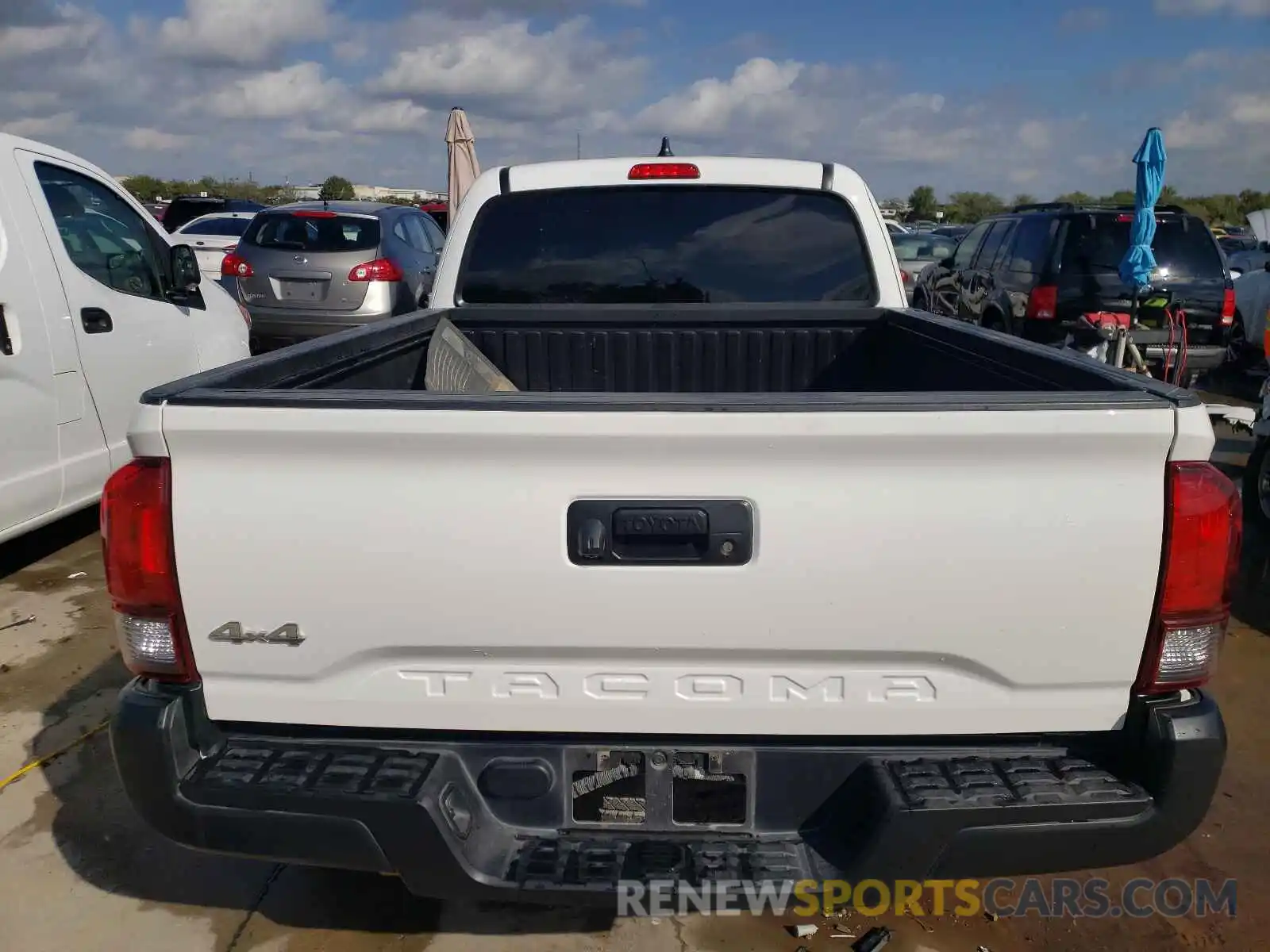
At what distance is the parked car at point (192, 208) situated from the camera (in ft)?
57.9

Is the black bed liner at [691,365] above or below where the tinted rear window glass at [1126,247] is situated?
above

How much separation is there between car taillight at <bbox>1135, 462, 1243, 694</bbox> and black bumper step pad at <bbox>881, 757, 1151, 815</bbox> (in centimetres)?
21

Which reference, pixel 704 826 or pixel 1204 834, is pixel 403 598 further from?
pixel 1204 834

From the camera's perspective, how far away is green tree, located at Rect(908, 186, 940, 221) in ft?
194

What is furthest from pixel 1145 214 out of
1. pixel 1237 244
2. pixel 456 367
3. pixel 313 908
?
pixel 1237 244

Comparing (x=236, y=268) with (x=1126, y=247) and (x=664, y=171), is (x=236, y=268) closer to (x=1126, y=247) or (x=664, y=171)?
(x=664, y=171)

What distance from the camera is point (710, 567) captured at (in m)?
1.85

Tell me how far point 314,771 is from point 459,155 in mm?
13269

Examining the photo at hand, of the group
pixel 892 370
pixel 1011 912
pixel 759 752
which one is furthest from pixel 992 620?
pixel 892 370

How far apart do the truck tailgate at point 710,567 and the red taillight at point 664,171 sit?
2.21m

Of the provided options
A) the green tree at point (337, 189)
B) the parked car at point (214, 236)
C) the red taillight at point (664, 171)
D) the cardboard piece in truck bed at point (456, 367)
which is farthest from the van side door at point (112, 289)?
the green tree at point (337, 189)

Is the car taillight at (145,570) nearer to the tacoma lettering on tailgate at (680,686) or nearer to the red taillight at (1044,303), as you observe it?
the tacoma lettering on tailgate at (680,686)

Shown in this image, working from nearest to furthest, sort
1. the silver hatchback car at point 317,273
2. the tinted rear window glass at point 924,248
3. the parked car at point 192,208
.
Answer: the silver hatchback car at point 317,273
the tinted rear window glass at point 924,248
the parked car at point 192,208

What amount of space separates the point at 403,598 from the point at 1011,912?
1.97 meters
